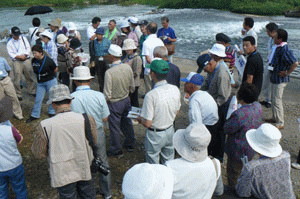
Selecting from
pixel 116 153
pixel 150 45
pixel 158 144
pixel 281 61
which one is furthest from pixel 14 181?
pixel 281 61

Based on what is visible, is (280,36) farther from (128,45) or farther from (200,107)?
(128,45)

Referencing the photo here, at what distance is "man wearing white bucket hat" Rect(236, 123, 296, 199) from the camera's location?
247 centimetres

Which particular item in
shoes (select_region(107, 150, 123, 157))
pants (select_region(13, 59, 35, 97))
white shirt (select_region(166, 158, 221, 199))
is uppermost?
white shirt (select_region(166, 158, 221, 199))

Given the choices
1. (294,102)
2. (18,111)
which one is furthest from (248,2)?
(18,111)

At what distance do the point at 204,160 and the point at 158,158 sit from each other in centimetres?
165

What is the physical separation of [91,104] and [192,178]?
1856 mm

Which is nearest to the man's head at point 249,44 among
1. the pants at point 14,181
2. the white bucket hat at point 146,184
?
the white bucket hat at point 146,184

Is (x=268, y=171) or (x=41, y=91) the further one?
(x=41, y=91)

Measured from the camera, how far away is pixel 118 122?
480 cm

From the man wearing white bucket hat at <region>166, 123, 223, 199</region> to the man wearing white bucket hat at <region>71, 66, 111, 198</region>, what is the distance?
5.39 feet

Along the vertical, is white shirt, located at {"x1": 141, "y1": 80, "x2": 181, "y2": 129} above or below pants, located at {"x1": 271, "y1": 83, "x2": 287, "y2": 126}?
above

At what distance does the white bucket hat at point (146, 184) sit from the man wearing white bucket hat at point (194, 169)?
0.35 meters

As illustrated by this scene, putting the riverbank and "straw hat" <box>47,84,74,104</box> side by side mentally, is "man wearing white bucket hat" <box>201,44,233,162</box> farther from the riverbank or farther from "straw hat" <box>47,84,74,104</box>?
the riverbank

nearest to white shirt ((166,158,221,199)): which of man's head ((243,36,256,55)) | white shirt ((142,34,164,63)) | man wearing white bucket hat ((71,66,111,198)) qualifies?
man wearing white bucket hat ((71,66,111,198))
